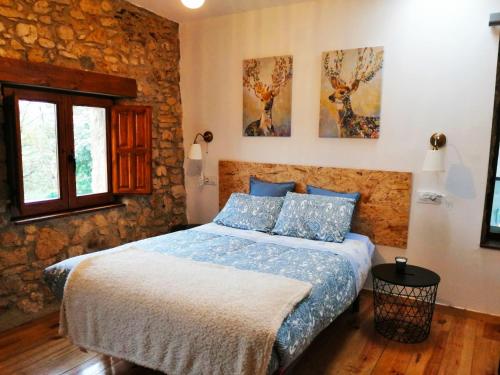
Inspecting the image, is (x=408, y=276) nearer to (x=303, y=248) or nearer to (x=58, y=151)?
(x=303, y=248)

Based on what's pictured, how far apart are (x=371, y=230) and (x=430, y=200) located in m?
0.55

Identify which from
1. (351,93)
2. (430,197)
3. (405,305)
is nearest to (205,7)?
(351,93)

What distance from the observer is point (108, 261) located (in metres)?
2.38

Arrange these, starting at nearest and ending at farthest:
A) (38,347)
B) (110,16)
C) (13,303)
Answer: (38,347) → (13,303) → (110,16)

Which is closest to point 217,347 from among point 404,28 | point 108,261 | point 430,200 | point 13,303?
point 108,261

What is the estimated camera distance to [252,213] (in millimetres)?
3457

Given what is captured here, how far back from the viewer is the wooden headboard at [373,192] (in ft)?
10.9

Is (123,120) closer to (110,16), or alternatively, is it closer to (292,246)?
(110,16)

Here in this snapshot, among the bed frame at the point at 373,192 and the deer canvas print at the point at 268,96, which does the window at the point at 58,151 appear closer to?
the deer canvas print at the point at 268,96

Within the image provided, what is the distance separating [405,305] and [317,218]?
968 mm

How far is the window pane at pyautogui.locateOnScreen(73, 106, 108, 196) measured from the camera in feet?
11.1

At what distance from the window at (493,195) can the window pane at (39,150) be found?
135 inches

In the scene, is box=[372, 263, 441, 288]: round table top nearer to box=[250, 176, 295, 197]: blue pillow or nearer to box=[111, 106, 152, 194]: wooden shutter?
box=[250, 176, 295, 197]: blue pillow

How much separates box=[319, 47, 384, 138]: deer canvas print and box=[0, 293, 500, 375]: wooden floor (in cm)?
163
